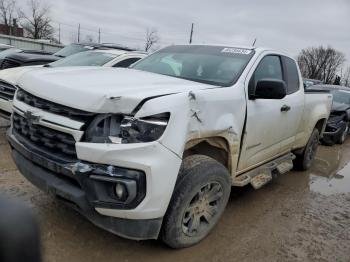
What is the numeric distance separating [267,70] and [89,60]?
4017mm

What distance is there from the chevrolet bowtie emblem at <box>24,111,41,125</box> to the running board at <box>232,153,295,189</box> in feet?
6.60

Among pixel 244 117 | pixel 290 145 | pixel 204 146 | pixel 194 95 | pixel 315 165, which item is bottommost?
pixel 315 165

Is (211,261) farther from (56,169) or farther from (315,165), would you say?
(315,165)

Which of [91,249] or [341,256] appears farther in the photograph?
[341,256]

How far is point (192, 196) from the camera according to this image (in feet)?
10.7

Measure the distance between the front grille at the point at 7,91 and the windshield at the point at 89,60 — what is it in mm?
1350

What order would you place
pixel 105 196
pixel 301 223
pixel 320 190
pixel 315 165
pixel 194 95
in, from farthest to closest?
pixel 315 165
pixel 320 190
pixel 301 223
pixel 194 95
pixel 105 196

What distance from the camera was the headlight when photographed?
2.82 m

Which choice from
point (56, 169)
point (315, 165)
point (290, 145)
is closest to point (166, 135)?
point (56, 169)

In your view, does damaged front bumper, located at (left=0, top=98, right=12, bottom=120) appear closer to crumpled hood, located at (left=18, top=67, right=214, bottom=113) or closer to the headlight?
crumpled hood, located at (left=18, top=67, right=214, bottom=113)

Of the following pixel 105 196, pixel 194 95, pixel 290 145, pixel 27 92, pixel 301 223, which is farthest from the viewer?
pixel 290 145

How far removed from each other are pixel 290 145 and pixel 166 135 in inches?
121

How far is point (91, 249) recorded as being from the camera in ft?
10.9

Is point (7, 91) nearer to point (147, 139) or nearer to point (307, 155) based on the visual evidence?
point (147, 139)
